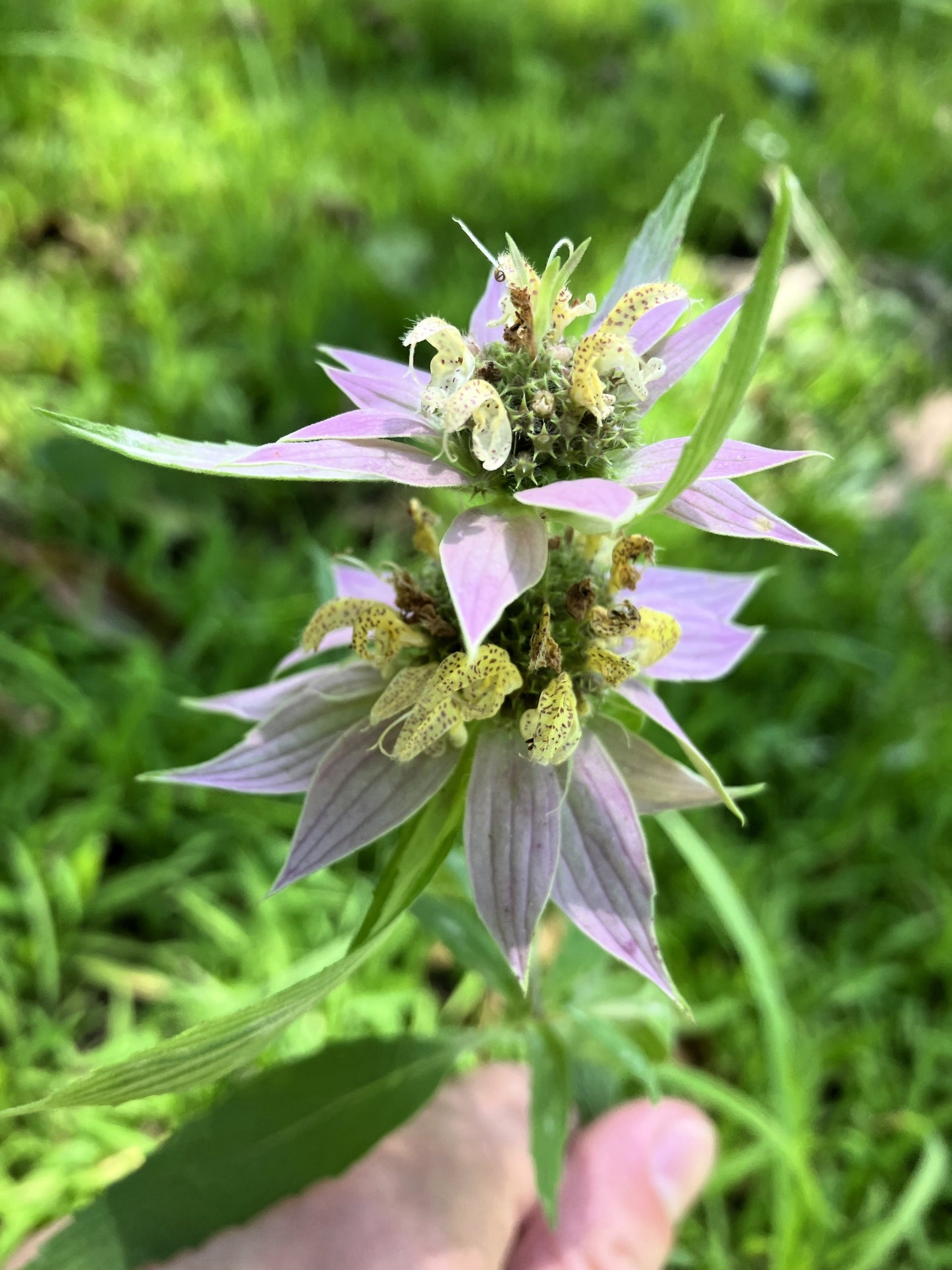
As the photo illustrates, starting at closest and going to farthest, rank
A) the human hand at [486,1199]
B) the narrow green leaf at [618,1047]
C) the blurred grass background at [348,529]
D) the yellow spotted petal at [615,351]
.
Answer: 1. the yellow spotted petal at [615,351]
2. the narrow green leaf at [618,1047]
3. the human hand at [486,1199]
4. the blurred grass background at [348,529]

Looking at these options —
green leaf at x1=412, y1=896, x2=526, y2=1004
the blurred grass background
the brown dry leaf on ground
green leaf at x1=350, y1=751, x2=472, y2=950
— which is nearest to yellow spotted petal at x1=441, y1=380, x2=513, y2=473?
green leaf at x1=350, y1=751, x2=472, y2=950

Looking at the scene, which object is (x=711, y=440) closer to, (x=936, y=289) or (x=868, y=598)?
(x=868, y=598)

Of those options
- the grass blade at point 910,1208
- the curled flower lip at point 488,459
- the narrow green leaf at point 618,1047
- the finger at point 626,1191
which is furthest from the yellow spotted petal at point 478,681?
the grass blade at point 910,1208

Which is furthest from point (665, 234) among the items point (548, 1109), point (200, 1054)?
point (548, 1109)

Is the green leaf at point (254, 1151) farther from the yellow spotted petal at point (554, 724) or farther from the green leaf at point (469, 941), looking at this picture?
the yellow spotted petal at point (554, 724)

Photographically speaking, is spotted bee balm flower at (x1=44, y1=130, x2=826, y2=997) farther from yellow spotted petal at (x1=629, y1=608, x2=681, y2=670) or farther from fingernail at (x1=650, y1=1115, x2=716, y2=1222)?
fingernail at (x1=650, y1=1115, x2=716, y2=1222)

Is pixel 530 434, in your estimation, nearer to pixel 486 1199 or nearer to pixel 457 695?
pixel 457 695

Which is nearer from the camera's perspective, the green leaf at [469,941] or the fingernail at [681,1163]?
the green leaf at [469,941]

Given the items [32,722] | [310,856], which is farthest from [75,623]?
[310,856]
